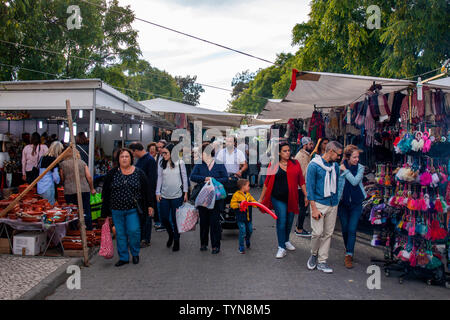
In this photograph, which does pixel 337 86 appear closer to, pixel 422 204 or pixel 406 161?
pixel 406 161

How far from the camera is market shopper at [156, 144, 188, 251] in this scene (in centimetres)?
683

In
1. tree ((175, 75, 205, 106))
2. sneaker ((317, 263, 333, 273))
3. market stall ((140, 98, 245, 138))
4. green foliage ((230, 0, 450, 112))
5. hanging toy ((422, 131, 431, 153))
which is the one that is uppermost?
tree ((175, 75, 205, 106))

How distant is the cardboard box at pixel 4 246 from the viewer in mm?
6477

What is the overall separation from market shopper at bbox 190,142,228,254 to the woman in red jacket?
35.8 inches

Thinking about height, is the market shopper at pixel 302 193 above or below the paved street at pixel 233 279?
above

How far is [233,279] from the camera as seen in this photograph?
17.2ft

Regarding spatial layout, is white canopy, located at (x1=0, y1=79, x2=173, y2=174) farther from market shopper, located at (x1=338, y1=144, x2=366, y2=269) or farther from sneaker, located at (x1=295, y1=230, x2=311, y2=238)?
market shopper, located at (x1=338, y1=144, x2=366, y2=269)

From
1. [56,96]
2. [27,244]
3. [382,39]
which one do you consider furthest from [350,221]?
[382,39]

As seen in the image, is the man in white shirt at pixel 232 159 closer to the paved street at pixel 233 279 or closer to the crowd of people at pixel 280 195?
the crowd of people at pixel 280 195

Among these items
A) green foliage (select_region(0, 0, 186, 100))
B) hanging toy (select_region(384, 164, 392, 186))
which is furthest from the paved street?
green foliage (select_region(0, 0, 186, 100))

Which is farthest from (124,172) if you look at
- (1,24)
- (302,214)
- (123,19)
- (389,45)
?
(123,19)

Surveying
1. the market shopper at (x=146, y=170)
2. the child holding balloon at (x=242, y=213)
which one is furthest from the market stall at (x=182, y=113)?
the child holding balloon at (x=242, y=213)

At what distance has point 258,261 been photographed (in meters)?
6.18

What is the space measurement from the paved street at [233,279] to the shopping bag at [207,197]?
87cm
